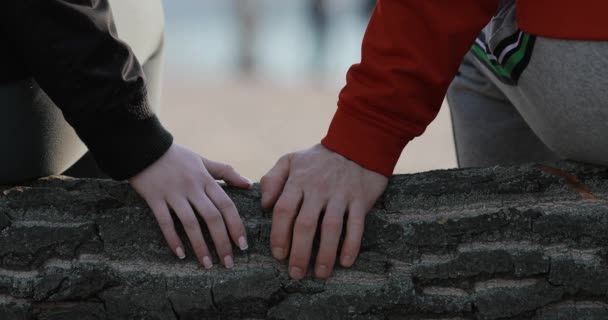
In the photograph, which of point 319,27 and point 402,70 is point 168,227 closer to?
point 402,70

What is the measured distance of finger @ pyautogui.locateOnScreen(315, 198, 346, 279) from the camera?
1.78m

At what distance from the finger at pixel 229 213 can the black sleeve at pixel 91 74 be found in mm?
126

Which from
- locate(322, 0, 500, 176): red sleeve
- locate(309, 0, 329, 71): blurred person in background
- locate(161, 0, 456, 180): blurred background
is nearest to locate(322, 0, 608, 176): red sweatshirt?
locate(322, 0, 500, 176): red sleeve

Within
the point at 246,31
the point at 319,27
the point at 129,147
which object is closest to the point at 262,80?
the point at 319,27

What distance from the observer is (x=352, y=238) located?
177 centimetres

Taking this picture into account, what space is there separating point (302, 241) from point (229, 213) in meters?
0.16

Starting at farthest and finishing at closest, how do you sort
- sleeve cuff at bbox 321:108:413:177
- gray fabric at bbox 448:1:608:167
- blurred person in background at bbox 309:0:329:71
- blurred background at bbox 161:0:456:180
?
blurred person in background at bbox 309:0:329:71, blurred background at bbox 161:0:456:180, sleeve cuff at bbox 321:108:413:177, gray fabric at bbox 448:1:608:167

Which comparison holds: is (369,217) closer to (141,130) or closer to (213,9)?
(141,130)

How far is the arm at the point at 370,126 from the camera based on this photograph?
1788 mm

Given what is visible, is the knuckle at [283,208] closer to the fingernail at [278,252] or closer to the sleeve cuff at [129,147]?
the fingernail at [278,252]

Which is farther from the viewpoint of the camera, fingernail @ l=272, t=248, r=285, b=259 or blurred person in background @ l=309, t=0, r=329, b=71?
blurred person in background @ l=309, t=0, r=329, b=71

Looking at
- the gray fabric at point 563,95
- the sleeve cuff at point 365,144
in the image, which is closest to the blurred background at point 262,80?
the gray fabric at point 563,95

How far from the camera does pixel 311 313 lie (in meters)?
1.77

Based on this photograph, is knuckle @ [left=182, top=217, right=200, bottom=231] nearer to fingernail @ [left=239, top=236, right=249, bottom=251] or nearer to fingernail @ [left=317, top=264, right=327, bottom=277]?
fingernail @ [left=239, top=236, right=249, bottom=251]
